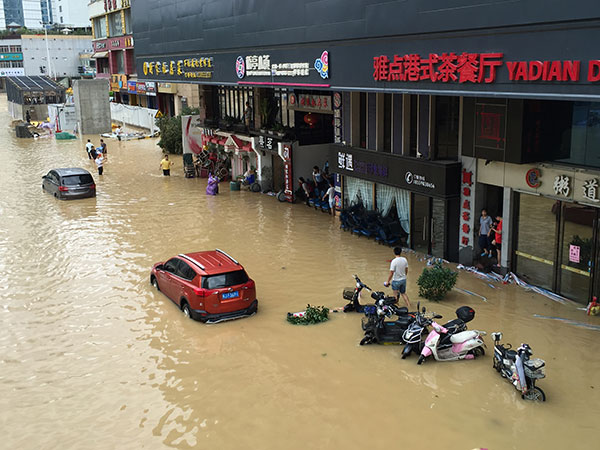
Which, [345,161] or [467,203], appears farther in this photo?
[345,161]

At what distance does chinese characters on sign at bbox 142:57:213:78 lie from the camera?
1221 inches

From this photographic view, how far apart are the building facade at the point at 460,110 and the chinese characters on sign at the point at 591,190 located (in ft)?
0.09

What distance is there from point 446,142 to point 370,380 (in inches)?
379

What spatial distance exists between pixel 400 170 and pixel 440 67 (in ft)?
17.0

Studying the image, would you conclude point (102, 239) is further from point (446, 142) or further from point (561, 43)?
point (561, 43)

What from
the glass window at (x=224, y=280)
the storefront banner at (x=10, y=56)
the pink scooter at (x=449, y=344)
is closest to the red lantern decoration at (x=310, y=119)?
the glass window at (x=224, y=280)

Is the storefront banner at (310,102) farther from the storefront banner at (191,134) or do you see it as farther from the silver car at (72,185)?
the silver car at (72,185)

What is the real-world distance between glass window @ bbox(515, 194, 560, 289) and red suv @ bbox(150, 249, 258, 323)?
759 centimetres

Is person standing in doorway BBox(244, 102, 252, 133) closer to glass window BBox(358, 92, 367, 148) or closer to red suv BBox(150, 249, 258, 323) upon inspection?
glass window BBox(358, 92, 367, 148)

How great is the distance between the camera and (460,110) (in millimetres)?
18578

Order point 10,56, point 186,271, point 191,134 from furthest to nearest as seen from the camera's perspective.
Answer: point 10,56 → point 191,134 → point 186,271

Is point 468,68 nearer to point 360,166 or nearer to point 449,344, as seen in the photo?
point 449,344

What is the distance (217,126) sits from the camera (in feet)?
120

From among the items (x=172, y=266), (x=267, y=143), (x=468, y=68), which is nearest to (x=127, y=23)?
(x=267, y=143)
